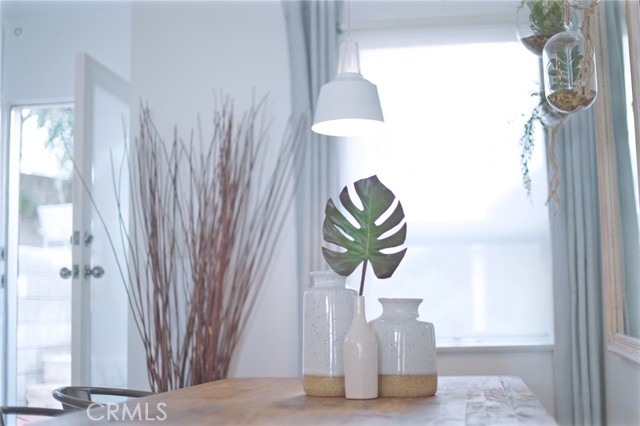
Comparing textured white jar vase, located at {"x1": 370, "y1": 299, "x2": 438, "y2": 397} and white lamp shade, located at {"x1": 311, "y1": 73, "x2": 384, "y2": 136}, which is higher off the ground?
white lamp shade, located at {"x1": 311, "y1": 73, "x2": 384, "y2": 136}

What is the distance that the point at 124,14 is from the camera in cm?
494

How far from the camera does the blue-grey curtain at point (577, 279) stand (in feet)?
11.4

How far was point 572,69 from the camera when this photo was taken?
8.14 feet

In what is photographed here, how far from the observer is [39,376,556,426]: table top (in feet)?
5.63

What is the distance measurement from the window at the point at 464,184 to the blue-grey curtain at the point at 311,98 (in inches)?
5.3

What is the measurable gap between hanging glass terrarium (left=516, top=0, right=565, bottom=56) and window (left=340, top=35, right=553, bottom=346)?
0.66 m

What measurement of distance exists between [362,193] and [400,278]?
5.66 feet

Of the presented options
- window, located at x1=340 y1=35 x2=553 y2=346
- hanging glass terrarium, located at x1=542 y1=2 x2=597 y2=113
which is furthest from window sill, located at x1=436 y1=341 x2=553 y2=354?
hanging glass terrarium, located at x1=542 y1=2 x2=597 y2=113

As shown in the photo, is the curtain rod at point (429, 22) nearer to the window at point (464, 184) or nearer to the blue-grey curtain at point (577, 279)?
the window at point (464, 184)

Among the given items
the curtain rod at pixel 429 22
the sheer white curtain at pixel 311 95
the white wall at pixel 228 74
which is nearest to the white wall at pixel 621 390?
the sheer white curtain at pixel 311 95

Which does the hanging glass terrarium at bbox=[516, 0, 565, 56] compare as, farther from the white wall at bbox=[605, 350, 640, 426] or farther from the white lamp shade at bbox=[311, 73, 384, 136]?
the white wall at bbox=[605, 350, 640, 426]

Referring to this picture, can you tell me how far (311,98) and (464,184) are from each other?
0.80 metres

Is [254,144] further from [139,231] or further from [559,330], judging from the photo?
[559,330]

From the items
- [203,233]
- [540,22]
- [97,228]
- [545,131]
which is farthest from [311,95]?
[97,228]
